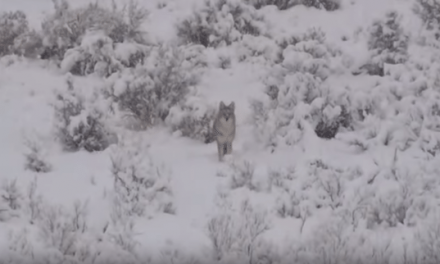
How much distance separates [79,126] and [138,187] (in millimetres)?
1662

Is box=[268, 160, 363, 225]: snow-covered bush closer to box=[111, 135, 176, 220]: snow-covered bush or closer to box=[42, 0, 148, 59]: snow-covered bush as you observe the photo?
box=[111, 135, 176, 220]: snow-covered bush

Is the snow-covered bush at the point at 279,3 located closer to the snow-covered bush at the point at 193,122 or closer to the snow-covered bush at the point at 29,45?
the snow-covered bush at the point at 29,45

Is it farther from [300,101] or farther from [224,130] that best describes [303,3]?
[224,130]

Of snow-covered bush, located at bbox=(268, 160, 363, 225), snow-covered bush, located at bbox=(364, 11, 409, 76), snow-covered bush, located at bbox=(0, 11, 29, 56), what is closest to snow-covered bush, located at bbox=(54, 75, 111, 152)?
snow-covered bush, located at bbox=(268, 160, 363, 225)

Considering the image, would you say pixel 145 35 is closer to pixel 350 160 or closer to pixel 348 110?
pixel 348 110

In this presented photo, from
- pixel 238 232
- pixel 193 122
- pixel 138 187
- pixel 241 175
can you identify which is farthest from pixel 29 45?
pixel 238 232

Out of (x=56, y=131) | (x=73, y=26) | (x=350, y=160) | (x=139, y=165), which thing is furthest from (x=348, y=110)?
(x=73, y=26)

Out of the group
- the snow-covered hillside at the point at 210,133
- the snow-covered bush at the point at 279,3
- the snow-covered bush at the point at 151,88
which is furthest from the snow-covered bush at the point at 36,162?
the snow-covered bush at the point at 279,3

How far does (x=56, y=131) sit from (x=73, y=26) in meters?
2.90

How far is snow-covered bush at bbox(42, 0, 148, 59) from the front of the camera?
9.16 meters

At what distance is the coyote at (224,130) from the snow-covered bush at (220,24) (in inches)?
120

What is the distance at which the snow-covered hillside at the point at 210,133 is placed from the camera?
4.73m

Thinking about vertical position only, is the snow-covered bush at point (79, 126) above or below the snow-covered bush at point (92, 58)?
below

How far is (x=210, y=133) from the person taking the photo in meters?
7.23
